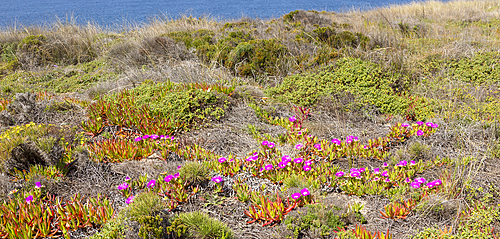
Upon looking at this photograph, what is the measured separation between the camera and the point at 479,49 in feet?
23.9

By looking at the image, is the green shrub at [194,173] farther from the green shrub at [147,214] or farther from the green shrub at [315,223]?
the green shrub at [315,223]

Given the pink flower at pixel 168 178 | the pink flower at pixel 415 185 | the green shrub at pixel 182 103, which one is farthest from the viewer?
the green shrub at pixel 182 103

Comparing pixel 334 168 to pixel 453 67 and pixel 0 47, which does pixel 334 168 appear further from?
pixel 0 47

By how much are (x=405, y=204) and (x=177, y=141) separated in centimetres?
306

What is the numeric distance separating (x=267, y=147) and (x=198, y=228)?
69.0 inches

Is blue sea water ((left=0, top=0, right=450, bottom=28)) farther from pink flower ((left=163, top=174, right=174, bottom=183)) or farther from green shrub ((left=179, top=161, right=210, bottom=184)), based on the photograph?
pink flower ((left=163, top=174, right=174, bottom=183))

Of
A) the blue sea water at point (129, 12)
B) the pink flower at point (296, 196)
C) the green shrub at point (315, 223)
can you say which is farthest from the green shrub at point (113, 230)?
the blue sea water at point (129, 12)

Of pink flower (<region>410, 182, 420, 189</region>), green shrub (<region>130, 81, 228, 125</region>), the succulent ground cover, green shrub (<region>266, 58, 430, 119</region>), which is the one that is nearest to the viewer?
the succulent ground cover

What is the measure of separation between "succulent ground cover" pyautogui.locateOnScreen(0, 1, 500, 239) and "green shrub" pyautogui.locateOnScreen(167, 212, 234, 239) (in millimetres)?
13

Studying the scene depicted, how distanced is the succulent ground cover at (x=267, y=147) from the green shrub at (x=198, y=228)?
0.01m

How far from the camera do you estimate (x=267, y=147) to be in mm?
4465

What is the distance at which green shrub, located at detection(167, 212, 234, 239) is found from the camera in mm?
2888

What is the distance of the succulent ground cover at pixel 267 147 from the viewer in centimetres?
315

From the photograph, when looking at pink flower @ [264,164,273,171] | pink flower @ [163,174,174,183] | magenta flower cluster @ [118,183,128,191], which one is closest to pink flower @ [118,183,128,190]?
magenta flower cluster @ [118,183,128,191]
